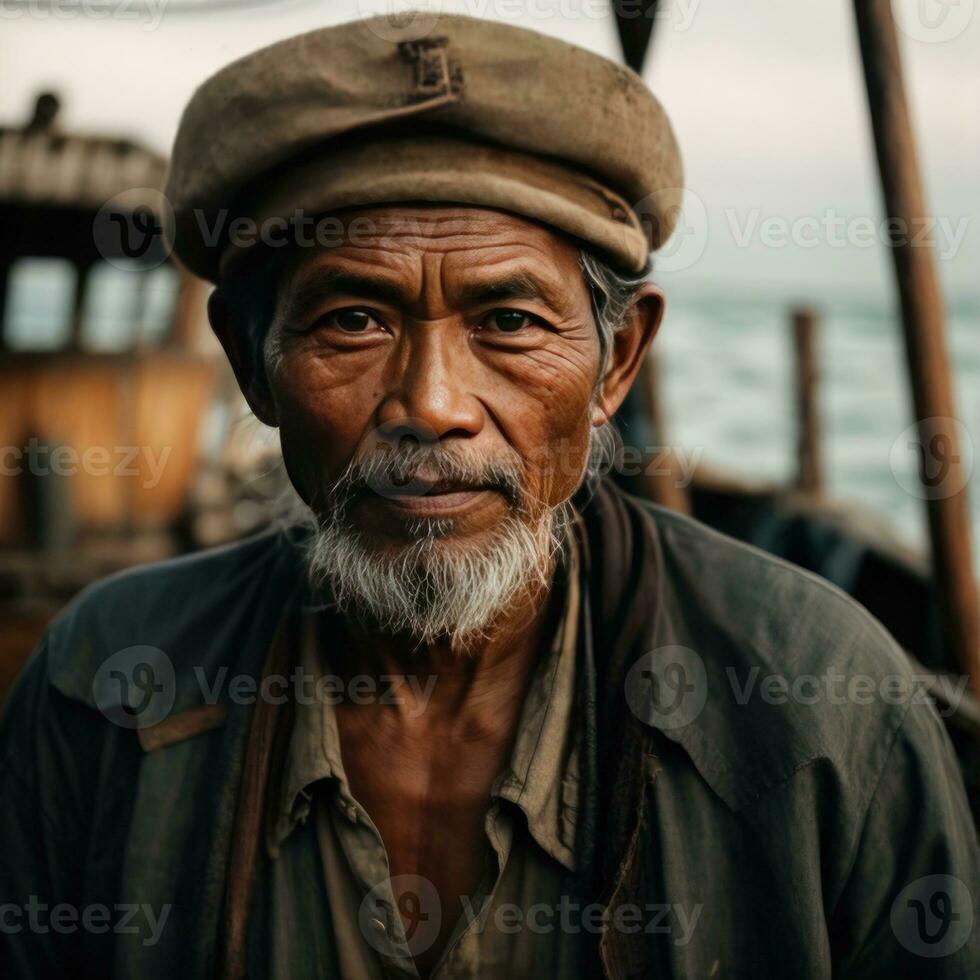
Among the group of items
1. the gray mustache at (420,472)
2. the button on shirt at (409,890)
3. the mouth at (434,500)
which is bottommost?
the button on shirt at (409,890)

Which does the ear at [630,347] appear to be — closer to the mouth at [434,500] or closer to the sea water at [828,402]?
the mouth at [434,500]

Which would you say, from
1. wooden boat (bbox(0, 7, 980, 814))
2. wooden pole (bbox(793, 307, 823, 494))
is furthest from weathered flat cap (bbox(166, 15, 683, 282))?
wooden pole (bbox(793, 307, 823, 494))

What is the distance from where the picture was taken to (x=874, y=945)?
1.86 meters

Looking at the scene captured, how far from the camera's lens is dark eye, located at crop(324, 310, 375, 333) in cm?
193

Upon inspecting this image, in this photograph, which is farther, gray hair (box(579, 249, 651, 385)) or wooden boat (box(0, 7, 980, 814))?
wooden boat (box(0, 7, 980, 814))

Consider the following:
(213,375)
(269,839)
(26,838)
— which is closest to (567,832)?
(269,839)

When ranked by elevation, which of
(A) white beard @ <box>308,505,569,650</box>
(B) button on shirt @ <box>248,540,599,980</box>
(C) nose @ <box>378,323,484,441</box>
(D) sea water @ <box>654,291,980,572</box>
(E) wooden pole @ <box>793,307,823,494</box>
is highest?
(D) sea water @ <box>654,291,980,572</box>

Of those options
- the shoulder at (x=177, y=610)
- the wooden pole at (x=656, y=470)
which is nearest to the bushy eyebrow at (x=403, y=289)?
the shoulder at (x=177, y=610)

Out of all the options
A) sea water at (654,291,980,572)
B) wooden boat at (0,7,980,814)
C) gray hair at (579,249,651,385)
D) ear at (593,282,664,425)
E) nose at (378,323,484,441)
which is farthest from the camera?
sea water at (654,291,980,572)

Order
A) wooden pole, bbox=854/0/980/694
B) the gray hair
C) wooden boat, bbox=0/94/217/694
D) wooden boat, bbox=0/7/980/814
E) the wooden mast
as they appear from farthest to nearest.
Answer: wooden boat, bbox=0/94/217/694, wooden boat, bbox=0/7/980/814, the wooden mast, wooden pole, bbox=854/0/980/694, the gray hair

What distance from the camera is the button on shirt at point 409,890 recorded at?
191cm

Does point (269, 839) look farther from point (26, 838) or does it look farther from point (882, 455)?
point (882, 455)

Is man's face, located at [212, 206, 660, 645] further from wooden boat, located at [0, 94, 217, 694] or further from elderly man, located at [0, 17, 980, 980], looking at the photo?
wooden boat, located at [0, 94, 217, 694]

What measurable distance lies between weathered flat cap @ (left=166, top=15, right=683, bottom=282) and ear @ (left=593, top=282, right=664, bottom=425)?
0.24 m
